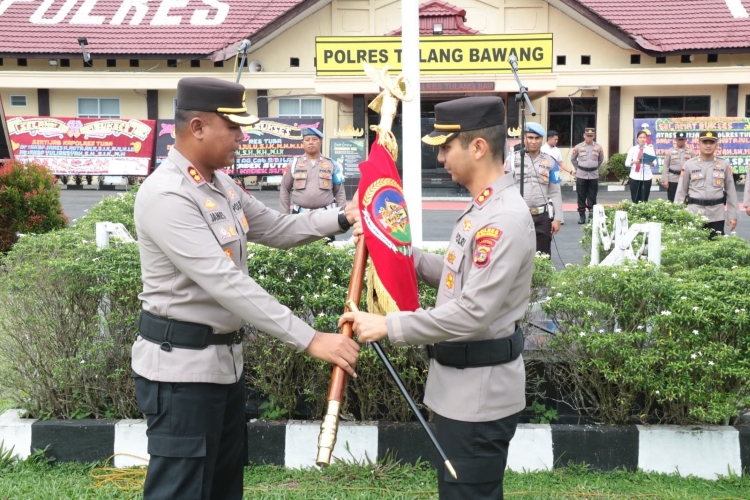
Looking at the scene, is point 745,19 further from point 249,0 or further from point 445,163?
point 445,163

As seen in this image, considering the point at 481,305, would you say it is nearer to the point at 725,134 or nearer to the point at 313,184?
the point at 313,184

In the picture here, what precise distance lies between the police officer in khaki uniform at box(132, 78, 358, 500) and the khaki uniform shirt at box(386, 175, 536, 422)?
0.34 metres

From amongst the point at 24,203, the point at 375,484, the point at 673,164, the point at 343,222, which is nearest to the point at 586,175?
the point at 673,164

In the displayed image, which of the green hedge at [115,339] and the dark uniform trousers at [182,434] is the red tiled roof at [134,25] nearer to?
the green hedge at [115,339]

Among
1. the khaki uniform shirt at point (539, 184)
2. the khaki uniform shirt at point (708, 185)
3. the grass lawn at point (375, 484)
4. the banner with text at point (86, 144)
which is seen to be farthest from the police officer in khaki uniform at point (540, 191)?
the banner with text at point (86, 144)

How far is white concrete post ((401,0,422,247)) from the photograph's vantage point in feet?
17.8

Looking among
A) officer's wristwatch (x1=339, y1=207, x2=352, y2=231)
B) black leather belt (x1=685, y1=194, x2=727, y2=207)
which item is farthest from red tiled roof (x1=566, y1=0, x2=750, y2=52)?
officer's wristwatch (x1=339, y1=207, x2=352, y2=231)

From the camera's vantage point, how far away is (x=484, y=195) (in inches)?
111

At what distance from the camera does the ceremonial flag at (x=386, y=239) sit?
3057mm

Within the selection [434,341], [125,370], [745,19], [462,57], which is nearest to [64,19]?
[462,57]

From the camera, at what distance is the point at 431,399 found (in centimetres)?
290

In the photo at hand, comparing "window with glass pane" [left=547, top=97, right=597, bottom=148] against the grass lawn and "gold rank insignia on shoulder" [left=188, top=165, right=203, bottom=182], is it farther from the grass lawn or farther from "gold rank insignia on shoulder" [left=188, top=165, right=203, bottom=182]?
"gold rank insignia on shoulder" [left=188, top=165, right=203, bottom=182]

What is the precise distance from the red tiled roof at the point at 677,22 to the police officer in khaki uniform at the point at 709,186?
14784mm

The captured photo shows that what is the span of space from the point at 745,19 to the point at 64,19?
2191 centimetres
